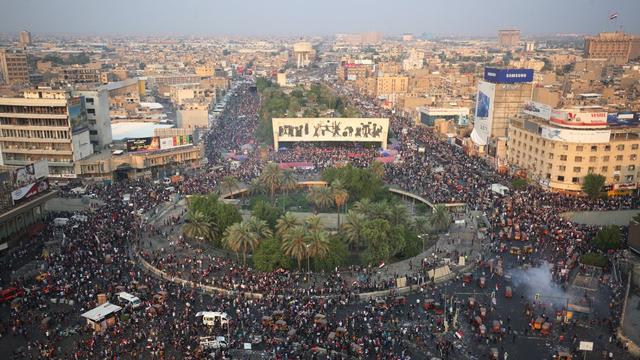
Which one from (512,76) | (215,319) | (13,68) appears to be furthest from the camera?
(13,68)

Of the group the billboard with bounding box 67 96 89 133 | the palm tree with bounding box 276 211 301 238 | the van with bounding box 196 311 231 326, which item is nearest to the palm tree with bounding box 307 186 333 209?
the palm tree with bounding box 276 211 301 238

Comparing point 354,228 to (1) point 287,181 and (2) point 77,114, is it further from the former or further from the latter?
(2) point 77,114

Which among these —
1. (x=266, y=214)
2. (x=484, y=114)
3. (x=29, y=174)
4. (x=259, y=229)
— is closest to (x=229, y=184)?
(x=266, y=214)

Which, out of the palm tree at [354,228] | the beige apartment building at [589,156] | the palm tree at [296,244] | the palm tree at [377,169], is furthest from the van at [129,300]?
the beige apartment building at [589,156]

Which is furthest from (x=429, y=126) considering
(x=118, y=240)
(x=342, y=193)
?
(x=118, y=240)

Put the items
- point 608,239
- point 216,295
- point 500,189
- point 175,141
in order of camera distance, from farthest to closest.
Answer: point 175,141, point 500,189, point 608,239, point 216,295

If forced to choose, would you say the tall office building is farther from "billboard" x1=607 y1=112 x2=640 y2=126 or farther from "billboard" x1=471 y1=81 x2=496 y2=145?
"billboard" x1=607 y1=112 x2=640 y2=126

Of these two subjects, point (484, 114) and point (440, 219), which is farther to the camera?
point (484, 114)

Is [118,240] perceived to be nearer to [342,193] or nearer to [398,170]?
[342,193]
